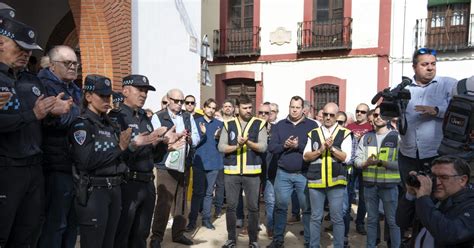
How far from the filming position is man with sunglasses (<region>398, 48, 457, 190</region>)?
356cm

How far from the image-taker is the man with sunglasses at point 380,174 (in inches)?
200

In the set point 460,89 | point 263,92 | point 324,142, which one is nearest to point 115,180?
point 324,142

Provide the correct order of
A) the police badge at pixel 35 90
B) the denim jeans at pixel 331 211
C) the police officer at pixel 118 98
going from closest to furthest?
the police badge at pixel 35 90 < the police officer at pixel 118 98 < the denim jeans at pixel 331 211

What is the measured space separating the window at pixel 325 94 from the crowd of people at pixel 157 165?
9.72 metres

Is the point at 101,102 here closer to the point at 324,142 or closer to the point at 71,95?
the point at 71,95

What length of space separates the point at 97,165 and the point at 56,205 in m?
0.50

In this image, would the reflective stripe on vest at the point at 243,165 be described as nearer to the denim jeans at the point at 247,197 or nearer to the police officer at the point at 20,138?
the denim jeans at the point at 247,197

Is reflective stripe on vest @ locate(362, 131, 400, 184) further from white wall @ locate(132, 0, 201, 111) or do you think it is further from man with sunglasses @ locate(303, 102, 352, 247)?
white wall @ locate(132, 0, 201, 111)

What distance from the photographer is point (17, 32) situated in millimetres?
2979

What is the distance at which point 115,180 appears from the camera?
3564mm

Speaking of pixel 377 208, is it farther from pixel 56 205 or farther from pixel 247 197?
pixel 56 205

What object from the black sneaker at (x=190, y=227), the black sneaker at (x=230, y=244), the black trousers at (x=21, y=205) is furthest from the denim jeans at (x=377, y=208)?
the black trousers at (x=21, y=205)

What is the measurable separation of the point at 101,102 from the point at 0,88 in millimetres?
897

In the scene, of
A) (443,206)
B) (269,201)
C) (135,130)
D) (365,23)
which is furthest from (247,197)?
(365,23)
